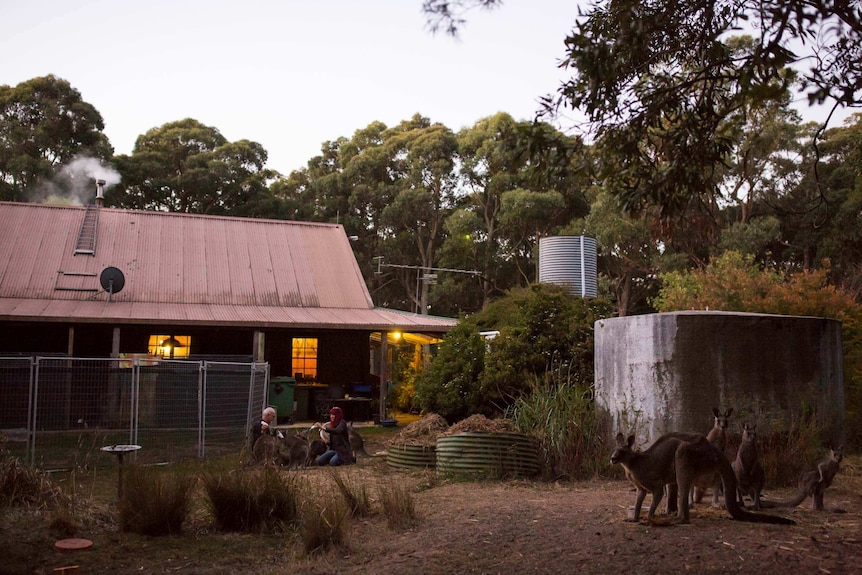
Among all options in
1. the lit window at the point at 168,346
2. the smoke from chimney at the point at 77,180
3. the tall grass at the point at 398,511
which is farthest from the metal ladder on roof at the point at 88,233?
the smoke from chimney at the point at 77,180

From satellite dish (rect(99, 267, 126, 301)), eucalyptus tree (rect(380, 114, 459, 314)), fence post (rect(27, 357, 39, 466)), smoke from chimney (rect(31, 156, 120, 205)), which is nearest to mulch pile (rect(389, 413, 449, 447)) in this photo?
fence post (rect(27, 357, 39, 466))

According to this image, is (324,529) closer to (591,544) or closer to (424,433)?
(591,544)

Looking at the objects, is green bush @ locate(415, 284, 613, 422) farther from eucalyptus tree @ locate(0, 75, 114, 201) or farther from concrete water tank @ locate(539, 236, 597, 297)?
eucalyptus tree @ locate(0, 75, 114, 201)

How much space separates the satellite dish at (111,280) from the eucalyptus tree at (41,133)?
72.6ft

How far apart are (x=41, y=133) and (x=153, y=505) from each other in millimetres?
37178

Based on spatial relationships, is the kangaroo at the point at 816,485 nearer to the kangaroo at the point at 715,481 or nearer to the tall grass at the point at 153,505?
the kangaroo at the point at 715,481

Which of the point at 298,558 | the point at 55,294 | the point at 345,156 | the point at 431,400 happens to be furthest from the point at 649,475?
the point at 345,156

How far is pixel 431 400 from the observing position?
45.0 ft

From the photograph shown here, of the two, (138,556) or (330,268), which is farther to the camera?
(330,268)

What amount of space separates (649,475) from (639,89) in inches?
135

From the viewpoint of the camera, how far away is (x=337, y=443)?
11.8 meters

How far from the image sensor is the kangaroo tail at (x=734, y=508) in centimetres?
634

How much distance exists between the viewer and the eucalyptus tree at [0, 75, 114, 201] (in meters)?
38.2

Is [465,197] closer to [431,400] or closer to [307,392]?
[307,392]
